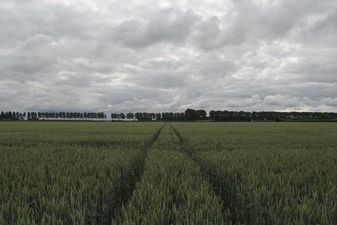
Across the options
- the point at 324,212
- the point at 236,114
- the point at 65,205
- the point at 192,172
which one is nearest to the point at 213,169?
the point at 192,172

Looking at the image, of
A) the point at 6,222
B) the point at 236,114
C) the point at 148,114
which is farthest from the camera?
the point at 148,114

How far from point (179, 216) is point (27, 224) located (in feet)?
5.05

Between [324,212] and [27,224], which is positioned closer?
[27,224]

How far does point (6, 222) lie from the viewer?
167 cm

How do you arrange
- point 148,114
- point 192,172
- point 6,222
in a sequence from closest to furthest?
point 6,222 < point 192,172 < point 148,114

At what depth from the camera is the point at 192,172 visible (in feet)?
11.3

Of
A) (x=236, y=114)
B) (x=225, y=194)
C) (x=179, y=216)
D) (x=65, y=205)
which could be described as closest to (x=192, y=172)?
(x=225, y=194)

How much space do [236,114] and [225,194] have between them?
160 meters

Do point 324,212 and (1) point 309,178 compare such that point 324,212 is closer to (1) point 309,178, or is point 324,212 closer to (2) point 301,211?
(2) point 301,211

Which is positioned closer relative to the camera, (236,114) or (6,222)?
(6,222)

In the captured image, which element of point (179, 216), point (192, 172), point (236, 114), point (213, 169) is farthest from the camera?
point (236, 114)

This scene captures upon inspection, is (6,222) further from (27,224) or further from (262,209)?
(262,209)

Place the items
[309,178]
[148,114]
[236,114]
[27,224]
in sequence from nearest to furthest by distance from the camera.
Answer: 1. [27,224]
2. [309,178]
3. [236,114]
4. [148,114]

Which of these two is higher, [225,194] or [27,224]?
[27,224]
